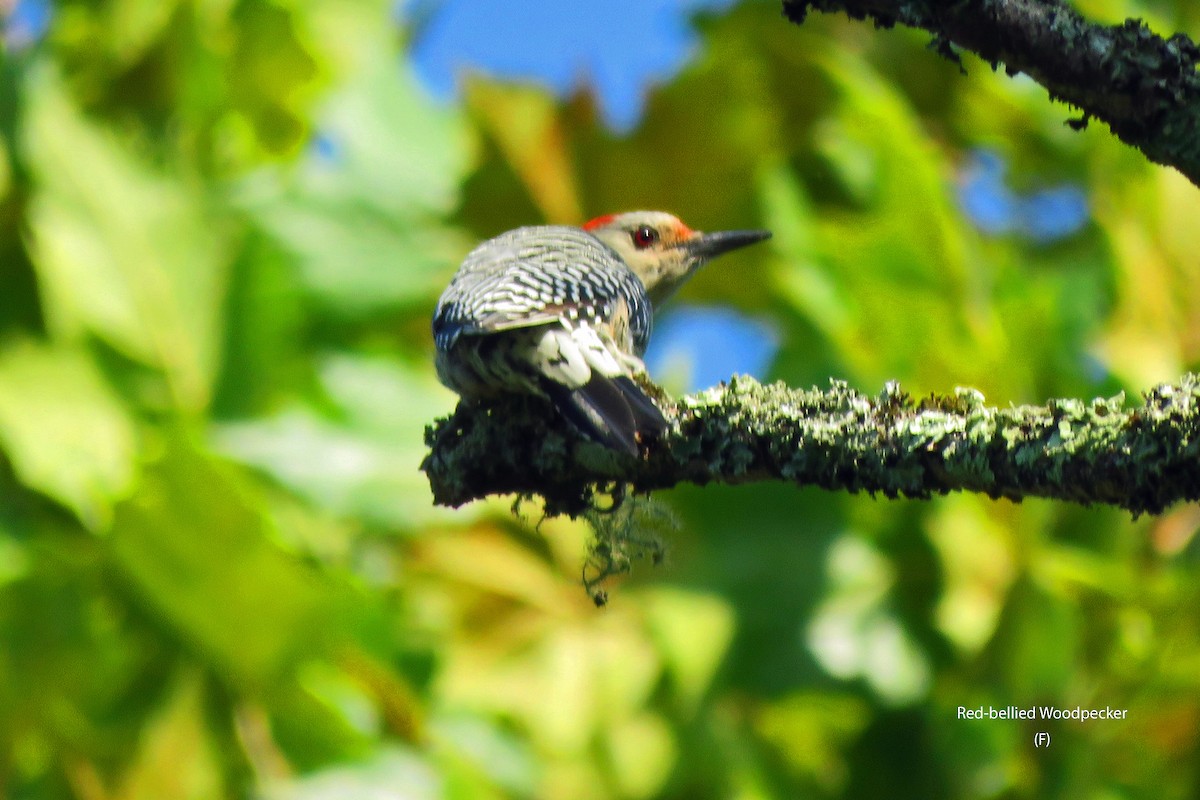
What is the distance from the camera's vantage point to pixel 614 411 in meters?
2.92

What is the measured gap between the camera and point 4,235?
769 centimetres

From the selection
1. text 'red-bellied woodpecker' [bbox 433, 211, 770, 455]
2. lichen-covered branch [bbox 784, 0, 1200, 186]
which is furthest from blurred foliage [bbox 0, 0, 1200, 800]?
lichen-covered branch [bbox 784, 0, 1200, 186]

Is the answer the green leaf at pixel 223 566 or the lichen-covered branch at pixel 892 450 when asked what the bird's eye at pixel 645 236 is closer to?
the green leaf at pixel 223 566

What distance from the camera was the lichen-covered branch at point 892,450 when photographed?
7.01 feet

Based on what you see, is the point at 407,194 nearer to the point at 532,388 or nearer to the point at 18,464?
the point at 18,464

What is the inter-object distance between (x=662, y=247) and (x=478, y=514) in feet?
6.55

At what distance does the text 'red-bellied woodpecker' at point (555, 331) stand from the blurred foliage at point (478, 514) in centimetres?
218

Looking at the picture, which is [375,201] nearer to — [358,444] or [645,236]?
[358,444]

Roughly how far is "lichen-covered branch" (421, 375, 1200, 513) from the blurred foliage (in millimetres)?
3212

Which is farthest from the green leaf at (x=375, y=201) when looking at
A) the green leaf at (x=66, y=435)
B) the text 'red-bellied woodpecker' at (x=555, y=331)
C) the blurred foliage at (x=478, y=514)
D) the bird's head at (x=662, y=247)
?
the text 'red-bellied woodpecker' at (x=555, y=331)

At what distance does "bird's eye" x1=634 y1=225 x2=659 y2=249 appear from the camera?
5953mm

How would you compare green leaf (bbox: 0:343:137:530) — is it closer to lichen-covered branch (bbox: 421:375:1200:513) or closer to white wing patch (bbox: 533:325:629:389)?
white wing patch (bbox: 533:325:629:389)

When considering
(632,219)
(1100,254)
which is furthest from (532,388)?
(1100,254)

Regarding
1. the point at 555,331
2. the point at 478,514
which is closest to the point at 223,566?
the point at 478,514
